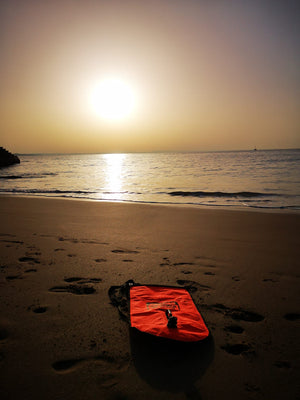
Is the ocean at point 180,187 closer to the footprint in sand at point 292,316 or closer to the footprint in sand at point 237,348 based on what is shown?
the footprint in sand at point 292,316

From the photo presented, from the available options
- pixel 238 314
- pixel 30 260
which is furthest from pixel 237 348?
pixel 30 260

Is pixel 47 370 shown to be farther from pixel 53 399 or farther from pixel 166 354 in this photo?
pixel 166 354

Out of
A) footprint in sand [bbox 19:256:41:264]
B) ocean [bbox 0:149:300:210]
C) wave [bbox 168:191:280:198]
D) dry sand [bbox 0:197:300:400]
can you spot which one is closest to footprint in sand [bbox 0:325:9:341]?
dry sand [bbox 0:197:300:400]

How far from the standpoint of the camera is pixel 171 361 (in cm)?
196

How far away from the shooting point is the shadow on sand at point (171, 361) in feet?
5.79

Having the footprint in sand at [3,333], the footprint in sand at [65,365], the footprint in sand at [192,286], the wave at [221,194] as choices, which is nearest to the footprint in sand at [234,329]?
the footprint in sand at [192,286]

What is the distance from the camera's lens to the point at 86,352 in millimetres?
2041

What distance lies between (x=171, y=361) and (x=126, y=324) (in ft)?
2.09

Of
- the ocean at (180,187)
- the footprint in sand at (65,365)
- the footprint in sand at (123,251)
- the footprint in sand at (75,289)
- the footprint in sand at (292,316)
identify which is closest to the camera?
the footprint in sand at (65,365)

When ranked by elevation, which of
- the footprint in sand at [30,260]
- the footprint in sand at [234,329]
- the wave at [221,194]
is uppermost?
the wave at [221,194]

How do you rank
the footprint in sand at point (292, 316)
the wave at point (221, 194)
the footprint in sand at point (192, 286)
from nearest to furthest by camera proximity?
1. the footprint in sand at point (292, 316)
2. the footprint in sand at point (192, 286)
3. the wave at point (221, 194)

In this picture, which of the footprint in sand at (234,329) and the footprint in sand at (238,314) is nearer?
the footprint in sand at (234,329)

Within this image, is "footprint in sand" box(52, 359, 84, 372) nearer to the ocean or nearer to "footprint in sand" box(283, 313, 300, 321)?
"footprint in sand" box(283, 313, 300, 321)

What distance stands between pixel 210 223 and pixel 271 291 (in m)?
3.37
